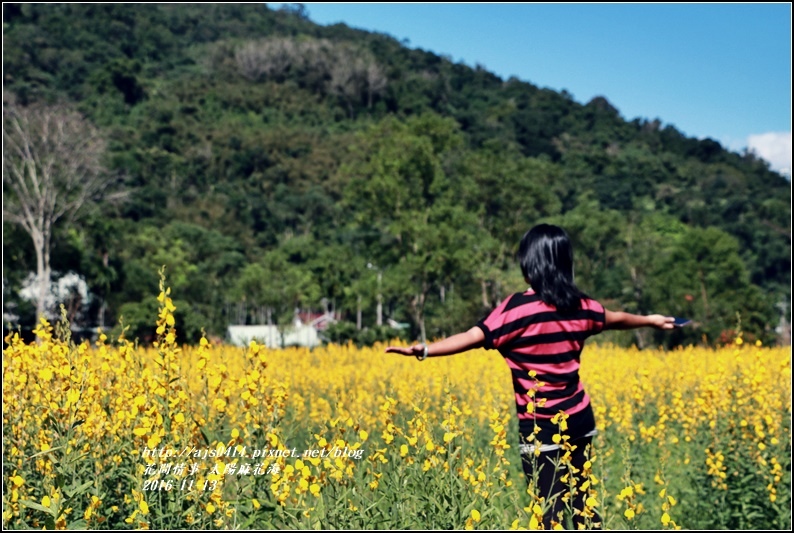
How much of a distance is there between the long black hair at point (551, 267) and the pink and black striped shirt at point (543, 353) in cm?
5

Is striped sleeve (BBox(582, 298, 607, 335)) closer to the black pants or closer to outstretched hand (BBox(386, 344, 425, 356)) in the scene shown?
the black pants

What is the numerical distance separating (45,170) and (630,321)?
26.9 metres

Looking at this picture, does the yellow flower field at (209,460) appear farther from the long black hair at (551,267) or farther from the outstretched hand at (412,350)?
the long black hair at (551,267)

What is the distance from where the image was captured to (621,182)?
276 feet

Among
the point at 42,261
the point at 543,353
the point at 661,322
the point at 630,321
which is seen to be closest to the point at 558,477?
the point at 543,353

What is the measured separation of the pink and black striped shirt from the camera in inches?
144

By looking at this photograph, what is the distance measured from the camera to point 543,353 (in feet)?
12.2

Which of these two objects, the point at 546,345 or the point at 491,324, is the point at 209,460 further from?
the point at 546,345

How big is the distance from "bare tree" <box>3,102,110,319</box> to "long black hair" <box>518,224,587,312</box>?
2552 centimetres

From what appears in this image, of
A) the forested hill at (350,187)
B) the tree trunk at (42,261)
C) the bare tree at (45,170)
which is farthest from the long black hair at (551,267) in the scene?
the bare tree at (45,170)

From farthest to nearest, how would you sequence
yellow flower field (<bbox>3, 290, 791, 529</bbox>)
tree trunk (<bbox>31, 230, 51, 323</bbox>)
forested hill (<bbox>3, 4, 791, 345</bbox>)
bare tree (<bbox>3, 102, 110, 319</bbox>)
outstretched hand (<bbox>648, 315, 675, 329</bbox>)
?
forested hill (<bbox>3, 4, 791, 345</bbox>), bare tree (<bbox>3, 102, 110, 319</bbox>), tree trunk (<bbox>31, 230, 51, 323</bbox>), outstretched hand (<bbox>648, 315, 675, 329</bbox>), yellow flower field (<bbox>3, 290, 791, 529</bbox>)

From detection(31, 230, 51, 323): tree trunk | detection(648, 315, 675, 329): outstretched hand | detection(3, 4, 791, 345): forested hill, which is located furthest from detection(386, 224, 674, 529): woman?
detection(31, 230, 51, 323): tree trunk

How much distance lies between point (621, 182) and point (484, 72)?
243ft

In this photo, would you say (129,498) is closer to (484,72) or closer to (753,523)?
(753,523)
